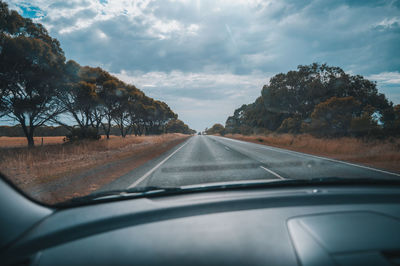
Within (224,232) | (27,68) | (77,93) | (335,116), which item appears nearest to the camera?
(224,232)

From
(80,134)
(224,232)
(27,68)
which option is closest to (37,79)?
(27,68)

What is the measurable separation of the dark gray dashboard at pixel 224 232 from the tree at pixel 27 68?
16.9 metres

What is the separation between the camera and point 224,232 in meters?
1.61

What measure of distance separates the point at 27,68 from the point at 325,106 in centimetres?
2929

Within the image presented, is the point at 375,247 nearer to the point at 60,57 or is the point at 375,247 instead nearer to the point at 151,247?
the point at 151,247

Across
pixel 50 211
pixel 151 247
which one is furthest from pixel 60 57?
pixel 151 247

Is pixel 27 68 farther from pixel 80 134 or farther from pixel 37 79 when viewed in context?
pixel 80 134

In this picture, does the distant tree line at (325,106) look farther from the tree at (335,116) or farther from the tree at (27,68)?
the tree at (27,68)

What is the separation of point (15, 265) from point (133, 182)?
4686 millimetres

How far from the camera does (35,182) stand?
643cm

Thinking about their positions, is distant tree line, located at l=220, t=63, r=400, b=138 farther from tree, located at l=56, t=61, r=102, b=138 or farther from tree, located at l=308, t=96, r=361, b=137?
tree, located at l=56, t=61, r=102, b=138

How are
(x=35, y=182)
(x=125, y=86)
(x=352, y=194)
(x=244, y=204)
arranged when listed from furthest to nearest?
(x=125, y=86) → (x=35, y=182) → (x=352, y=194) → (x=244, y=204)

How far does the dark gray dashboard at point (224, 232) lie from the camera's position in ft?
4.55

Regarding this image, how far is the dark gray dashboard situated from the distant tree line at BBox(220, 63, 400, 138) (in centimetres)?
2421
